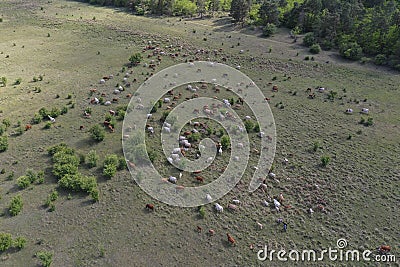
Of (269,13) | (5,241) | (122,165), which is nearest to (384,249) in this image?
(122,165)

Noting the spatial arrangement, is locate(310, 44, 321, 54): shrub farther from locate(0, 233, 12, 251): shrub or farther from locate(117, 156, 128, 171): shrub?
locate(0, 233, 12, 251): shrub

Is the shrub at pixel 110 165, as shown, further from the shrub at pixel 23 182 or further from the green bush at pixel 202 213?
the green bush at pixel 202 213

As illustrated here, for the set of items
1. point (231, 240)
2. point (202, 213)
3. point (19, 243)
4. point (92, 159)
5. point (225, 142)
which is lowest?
point (19, 243)

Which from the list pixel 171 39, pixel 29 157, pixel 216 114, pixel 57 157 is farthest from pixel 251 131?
pixel 171 39

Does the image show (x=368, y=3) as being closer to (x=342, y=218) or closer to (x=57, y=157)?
(x=342, y=218)

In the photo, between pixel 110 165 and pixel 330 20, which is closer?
pixel 110 165

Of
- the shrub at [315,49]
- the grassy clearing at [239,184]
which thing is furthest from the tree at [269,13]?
the shrub at [315,49]

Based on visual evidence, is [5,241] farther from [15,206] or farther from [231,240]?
[231,240]
